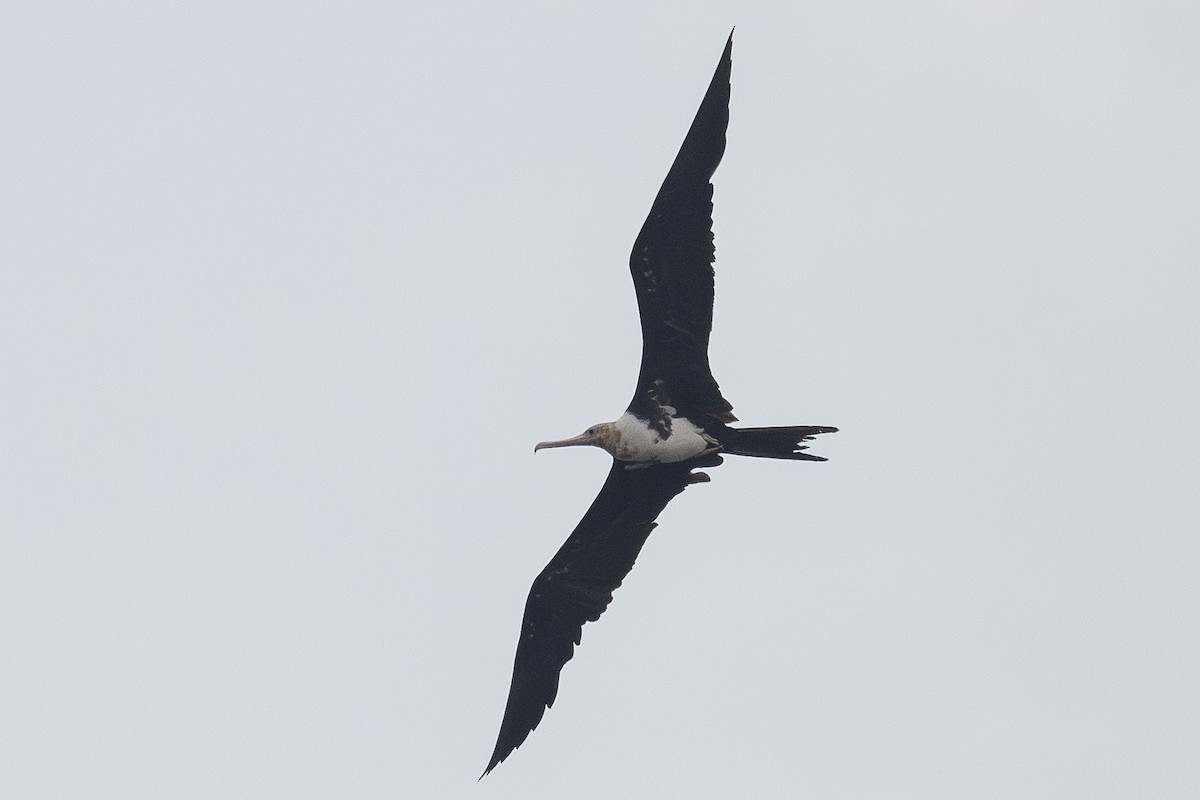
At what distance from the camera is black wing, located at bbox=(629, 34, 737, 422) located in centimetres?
1436

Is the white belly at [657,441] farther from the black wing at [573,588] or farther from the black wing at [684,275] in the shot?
the black wing at [573,588]

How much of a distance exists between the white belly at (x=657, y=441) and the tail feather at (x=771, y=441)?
0.24 meters

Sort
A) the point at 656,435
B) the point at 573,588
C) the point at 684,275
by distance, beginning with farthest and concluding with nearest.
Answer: the point at 573,588
the point at 656,435
the point at 684,275

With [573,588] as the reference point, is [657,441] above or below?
above

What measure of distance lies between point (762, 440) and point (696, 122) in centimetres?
274

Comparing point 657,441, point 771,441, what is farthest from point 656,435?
point 771,441

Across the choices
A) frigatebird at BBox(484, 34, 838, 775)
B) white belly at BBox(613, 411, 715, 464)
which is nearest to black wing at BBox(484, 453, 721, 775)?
frigatebird at BBox(484, 34, 838, 775)

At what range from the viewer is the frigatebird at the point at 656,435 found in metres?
14.5

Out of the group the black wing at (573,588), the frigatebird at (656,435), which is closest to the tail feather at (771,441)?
the frigatebird at (656,435)

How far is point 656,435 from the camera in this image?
15.5 meters

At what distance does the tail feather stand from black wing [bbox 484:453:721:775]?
1.11m

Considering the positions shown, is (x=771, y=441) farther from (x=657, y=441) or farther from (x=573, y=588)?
(x=573, y=588)

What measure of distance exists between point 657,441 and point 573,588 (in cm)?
181

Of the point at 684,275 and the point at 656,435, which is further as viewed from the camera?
the point at 656,435
